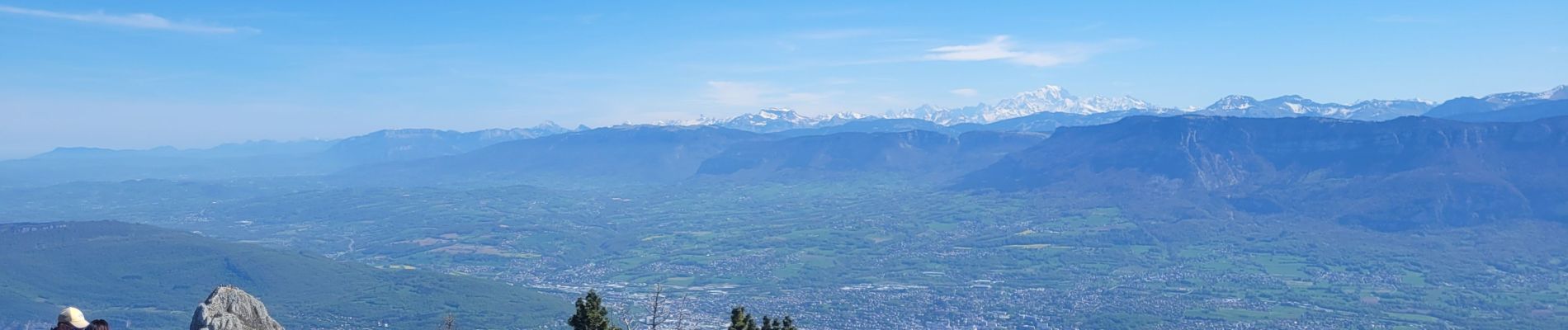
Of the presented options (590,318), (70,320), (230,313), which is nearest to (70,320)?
(70,320)

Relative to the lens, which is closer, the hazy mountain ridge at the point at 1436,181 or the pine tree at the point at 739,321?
the pine tree at the point at 739,321

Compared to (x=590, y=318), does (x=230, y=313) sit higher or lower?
higher

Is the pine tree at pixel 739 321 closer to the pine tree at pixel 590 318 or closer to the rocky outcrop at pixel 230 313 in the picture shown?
the pine tree at pixel 590 318

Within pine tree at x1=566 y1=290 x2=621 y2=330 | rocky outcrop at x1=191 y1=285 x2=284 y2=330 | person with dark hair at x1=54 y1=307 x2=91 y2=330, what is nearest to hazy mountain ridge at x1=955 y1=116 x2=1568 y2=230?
pine tree at x1=566 y1=290 x2=621 y2=330

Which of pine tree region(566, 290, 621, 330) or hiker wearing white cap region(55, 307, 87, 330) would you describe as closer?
hiker wearing white cap region(55, 307, 87, 330)

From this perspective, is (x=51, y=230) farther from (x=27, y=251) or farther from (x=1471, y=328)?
(x=1471, y=328)

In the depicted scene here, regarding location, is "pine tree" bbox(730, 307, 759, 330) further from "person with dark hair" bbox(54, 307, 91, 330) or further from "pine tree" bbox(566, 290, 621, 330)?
"person with dark hair" bbox(54, 307, 91, 330)

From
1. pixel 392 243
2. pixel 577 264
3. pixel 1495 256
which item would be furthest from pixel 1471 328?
pixel 392 243

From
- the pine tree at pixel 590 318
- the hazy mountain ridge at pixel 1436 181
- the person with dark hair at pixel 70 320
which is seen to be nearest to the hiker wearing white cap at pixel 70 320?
the person with dark hair at pixel 70 320

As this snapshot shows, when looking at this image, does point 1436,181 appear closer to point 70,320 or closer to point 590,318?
point 590,318
